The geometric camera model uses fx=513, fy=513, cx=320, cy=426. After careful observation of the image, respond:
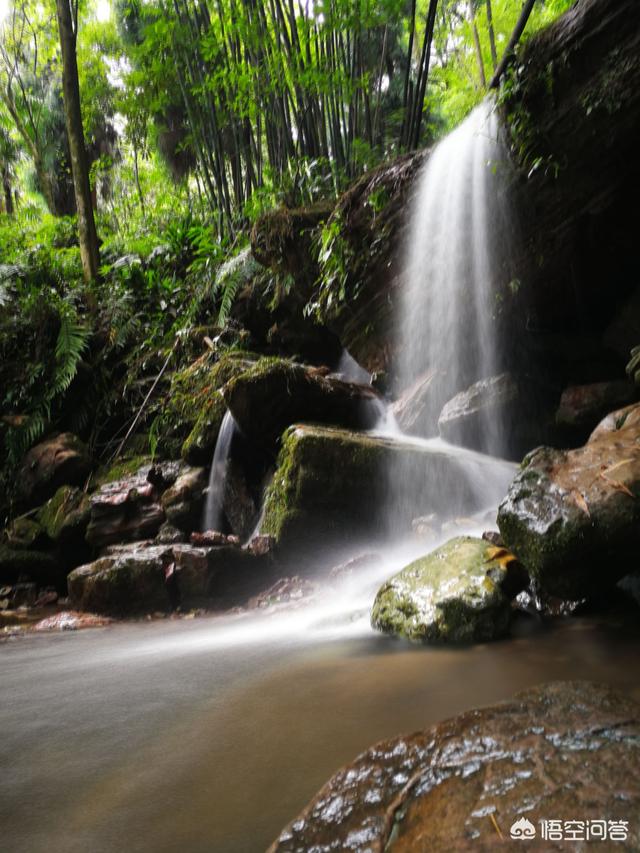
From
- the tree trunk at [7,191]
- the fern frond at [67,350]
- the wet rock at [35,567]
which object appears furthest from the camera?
the tree trunk at [7,191]

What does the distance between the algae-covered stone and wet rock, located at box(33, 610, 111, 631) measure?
2.82 m

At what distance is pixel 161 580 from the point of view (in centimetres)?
497

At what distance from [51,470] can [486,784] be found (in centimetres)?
771

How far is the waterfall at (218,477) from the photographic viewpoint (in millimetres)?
6199

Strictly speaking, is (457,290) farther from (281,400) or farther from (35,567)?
(35,567)

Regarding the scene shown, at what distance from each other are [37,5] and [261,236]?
50.6ft

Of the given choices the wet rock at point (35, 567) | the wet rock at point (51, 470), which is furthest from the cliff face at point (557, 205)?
the wet rock at point (35, 567)

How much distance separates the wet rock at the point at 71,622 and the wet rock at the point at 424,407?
408 cm

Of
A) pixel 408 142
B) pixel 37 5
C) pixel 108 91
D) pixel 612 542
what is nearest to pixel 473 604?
pixel 612 542

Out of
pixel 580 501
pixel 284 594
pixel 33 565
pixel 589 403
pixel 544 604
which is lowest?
pixel 544 604

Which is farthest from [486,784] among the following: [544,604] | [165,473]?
[165,473]

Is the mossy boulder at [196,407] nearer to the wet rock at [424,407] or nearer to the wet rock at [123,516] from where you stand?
the wet rock at [123,516]

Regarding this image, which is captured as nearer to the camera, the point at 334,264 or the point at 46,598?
the point at 46,598

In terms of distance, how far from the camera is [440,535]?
15.8 ft
